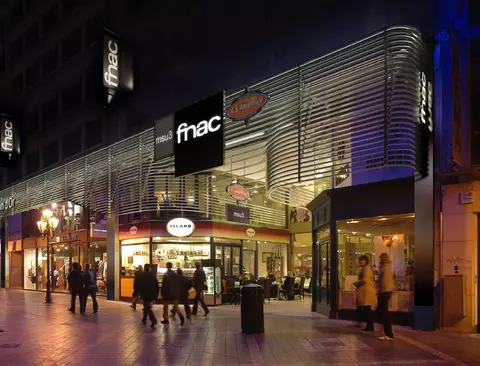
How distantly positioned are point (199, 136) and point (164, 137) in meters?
2.61

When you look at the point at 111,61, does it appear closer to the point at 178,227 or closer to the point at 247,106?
the point at 178,227

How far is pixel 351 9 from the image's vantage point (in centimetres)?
1622

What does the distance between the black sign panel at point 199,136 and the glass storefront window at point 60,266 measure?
604 inches

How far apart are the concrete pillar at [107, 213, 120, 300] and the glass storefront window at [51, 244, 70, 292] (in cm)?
719

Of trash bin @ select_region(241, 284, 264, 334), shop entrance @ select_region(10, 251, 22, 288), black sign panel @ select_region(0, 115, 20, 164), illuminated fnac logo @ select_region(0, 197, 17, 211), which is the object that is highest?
black sign panel @ select_region(0, 115, 20, 164)

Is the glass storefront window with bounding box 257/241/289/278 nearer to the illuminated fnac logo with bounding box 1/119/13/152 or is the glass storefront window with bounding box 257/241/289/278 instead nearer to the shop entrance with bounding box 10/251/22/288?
the shop entrance with bounding box 10/251/22/288

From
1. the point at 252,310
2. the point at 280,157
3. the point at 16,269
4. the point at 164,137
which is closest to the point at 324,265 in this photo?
the point at 280,157

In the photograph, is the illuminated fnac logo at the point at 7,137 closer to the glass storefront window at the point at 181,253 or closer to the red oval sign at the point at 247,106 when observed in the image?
the glass storefront window at the point at 181,253

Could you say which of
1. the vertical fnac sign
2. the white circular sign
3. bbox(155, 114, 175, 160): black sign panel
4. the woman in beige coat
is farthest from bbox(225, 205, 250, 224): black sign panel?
the vertical fnac sign

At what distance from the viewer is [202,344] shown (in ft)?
38.7

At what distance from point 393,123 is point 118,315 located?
426 inches

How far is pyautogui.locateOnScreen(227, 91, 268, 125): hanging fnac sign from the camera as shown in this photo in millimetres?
17531

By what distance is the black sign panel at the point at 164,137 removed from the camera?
70.2 ft

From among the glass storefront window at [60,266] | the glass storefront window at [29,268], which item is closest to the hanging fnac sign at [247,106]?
the glass storefront window at [60,266]
